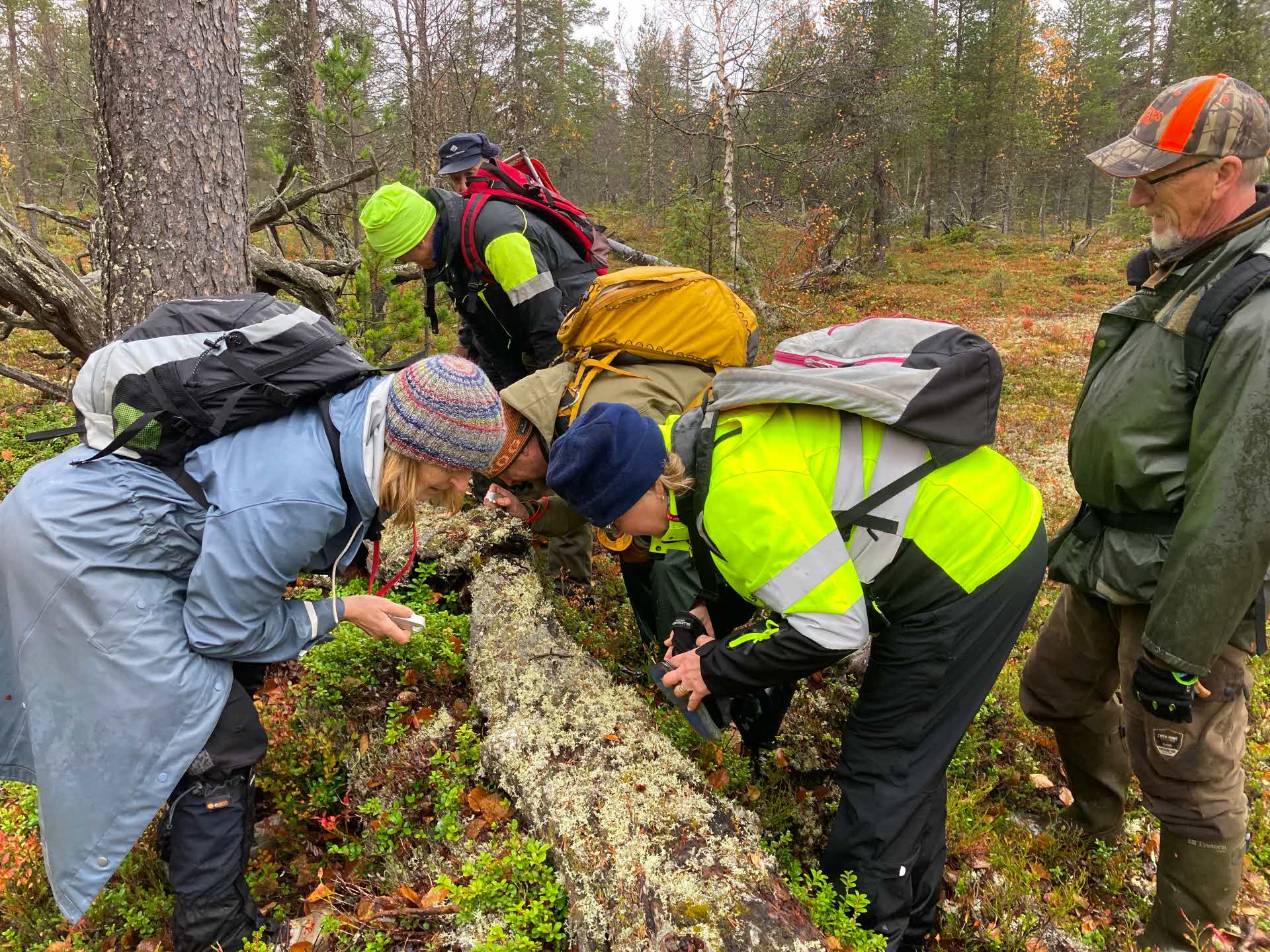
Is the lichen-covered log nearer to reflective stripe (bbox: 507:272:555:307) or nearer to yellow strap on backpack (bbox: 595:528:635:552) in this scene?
yellow strap on backpack (bbox: 595:528:635:552)

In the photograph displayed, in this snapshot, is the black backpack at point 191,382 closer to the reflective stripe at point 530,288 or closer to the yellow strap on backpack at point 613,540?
the yellow strap on backpack at point 613,540

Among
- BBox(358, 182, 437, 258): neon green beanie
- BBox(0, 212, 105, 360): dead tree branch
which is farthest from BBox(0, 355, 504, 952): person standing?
BBox(0, 212, 105, 360): dead tree branch

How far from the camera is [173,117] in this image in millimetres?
3961

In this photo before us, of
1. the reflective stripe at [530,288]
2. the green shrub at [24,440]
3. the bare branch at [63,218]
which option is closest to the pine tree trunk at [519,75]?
the bare branch at [63,218]

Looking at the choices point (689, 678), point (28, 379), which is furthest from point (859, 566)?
point (28, 379)

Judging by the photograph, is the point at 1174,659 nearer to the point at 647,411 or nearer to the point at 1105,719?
the point at 1105,719

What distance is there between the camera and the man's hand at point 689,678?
2.57 metres

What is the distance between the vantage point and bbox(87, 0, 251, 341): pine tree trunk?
3850mm

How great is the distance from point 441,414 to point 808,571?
1.31 meters

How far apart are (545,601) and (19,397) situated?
29.4ft

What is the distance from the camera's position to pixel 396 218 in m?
4.20

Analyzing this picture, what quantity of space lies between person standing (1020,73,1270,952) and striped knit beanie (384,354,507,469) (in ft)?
7.65

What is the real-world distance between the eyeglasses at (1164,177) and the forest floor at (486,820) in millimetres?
2752

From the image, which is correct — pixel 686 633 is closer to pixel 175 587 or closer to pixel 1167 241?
pixel 175 587
